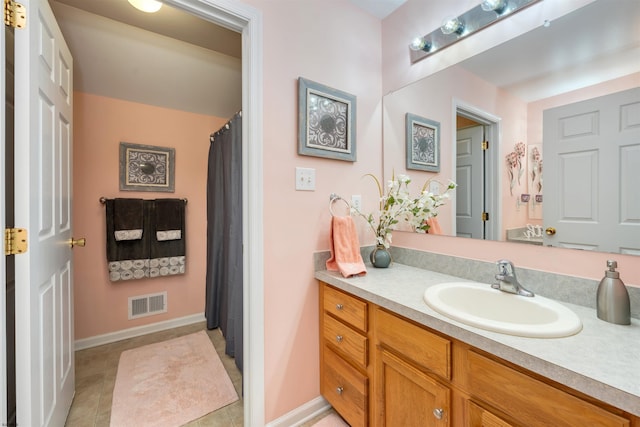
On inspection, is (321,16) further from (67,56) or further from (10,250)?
(10,250)

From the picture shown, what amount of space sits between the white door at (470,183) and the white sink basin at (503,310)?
0.30 metres

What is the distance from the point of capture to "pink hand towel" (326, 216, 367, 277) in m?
1.37

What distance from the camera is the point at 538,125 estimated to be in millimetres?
1102

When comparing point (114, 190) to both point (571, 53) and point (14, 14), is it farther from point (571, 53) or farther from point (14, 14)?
point (571, 53)

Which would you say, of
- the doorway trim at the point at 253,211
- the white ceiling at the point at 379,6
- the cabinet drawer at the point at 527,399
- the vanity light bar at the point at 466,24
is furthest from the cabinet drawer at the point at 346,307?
the white ceiling at the point at 379,6

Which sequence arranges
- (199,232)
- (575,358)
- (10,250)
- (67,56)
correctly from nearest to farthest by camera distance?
(575,358) → (10,250) → (67,56) → (199,232)

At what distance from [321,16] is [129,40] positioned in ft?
4.12

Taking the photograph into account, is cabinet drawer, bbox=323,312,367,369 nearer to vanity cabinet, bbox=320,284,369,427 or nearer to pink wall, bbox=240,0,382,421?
vanity cabinet, bbox=320,284,369,427

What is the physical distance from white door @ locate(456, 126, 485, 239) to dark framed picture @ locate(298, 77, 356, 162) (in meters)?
0.58

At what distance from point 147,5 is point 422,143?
1690 mm

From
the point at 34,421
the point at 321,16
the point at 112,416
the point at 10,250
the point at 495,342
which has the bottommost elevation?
the point at 112,416

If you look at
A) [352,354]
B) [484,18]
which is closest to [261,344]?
[352,354]

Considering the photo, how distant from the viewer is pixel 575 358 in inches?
24.4

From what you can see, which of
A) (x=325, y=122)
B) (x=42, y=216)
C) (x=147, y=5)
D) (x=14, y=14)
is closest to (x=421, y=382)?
(x=325, y=122)
